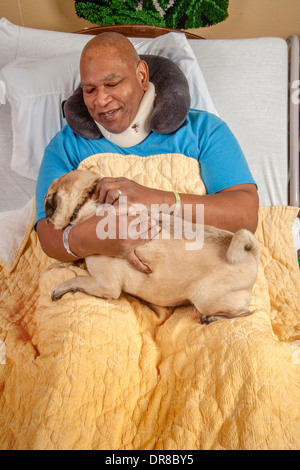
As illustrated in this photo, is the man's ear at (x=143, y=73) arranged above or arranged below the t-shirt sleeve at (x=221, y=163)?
above

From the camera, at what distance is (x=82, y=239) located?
1016 millimetres

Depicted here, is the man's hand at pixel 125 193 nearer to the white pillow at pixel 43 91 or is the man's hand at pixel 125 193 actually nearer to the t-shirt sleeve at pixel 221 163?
the t-shirt sleeve at pixel 221 163

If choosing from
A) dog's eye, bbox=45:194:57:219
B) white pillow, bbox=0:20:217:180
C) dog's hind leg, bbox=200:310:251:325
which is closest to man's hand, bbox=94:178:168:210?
dog's eye, bbox=45:194:57:219

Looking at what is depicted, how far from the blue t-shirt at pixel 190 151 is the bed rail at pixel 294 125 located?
0.65 meters

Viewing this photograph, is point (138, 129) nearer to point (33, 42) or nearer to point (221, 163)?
point (221, 163)

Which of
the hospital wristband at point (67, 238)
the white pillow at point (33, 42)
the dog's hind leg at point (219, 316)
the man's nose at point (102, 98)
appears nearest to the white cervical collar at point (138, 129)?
the man's nose at point (102, 98)

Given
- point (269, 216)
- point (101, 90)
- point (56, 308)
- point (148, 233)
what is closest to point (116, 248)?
point (148, 233)

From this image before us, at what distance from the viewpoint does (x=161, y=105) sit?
45.1 inches

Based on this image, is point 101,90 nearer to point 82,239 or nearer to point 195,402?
point 82,239

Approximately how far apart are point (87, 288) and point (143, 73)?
0.68 meters

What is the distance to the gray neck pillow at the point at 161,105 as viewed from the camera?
113 cm

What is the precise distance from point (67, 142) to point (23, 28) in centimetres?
81

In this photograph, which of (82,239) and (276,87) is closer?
(82,239)

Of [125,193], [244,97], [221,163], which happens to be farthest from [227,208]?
[244,97]
